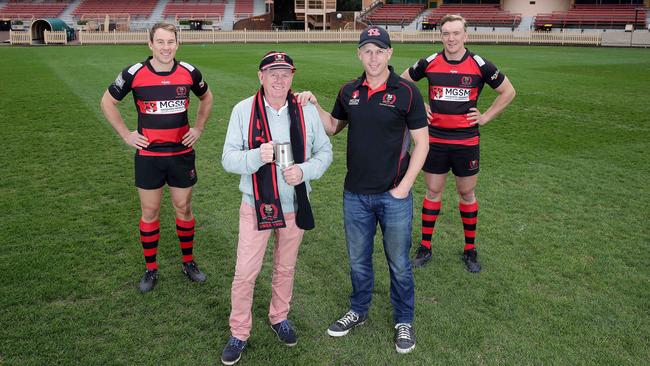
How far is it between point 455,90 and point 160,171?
2809 millimetres

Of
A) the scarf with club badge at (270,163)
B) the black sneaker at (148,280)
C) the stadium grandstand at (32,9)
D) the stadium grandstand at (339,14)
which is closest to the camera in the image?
the scarf with club badge at (270,163)

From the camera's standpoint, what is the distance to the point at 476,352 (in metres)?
3.79

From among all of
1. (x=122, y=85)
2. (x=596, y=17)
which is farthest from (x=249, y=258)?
(x=596, y=17)

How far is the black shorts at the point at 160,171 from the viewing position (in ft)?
15.0

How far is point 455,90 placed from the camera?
491 centimetres

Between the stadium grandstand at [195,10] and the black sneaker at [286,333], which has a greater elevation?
the stadium grandstand at [195,10]

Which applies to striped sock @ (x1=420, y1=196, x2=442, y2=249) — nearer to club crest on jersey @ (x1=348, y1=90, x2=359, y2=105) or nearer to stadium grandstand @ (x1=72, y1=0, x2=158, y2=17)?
club crest on jersey @ (x1=348, y1=90, x2=359, y2=105)

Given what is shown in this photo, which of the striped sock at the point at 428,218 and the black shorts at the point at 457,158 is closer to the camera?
the black shorts at the point at 457,158

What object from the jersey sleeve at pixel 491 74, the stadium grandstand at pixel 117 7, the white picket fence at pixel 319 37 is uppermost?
the stadium grandstand at pixel 117 7

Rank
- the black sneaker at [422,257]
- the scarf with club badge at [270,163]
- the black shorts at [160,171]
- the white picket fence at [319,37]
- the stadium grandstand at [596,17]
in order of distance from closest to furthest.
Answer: the scarf with club badge at [270,163] → the black shorts at [160,171] → the black sneaker at [422,257] → the white picket fence at [319,37] → the stadium grandstand at [596,17]

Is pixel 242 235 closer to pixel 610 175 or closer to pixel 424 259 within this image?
pixel 424 259

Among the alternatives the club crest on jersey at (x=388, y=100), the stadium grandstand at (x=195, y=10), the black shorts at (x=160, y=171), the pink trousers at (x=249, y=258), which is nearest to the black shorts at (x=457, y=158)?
the club crest on jersey at (x=388, y=100)

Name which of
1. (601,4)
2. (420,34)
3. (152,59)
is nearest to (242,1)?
(420,34)

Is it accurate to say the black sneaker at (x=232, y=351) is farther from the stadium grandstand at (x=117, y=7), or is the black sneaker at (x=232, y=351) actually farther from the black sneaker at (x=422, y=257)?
the stadium grandstand at (x=117, y=7)
